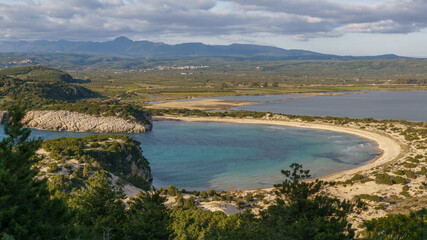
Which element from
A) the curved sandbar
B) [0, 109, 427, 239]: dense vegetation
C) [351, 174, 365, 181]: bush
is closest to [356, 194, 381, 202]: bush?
[351, 174, 365, 181]: bush

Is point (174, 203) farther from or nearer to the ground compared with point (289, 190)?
nearer to the ground

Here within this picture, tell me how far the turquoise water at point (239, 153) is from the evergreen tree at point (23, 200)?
26495 mm

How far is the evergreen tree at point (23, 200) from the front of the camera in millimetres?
11219

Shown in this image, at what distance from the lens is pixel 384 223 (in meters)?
14.7

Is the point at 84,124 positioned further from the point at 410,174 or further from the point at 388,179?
the point at 410,174

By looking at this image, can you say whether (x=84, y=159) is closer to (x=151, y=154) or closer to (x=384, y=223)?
(x=151, y=154)

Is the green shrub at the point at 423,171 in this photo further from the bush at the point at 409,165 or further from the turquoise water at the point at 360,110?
the turquoise water at the point at 360,110

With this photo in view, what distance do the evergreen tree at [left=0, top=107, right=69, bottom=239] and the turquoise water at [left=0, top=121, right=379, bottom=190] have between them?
26.5 meters

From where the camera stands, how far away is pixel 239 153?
55781 mm

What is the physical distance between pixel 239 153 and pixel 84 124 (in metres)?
38.7

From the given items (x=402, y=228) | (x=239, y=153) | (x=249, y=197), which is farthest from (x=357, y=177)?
(x=402, y=228)

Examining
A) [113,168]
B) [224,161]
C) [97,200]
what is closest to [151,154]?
[224,161]

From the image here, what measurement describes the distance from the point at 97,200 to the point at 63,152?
20153 millimetres

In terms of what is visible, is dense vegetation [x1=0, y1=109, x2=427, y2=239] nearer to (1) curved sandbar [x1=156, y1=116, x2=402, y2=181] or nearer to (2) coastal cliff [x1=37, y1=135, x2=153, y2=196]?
(2) coastal cliff [x1=37, y1=135, x2=153, y2=196]
